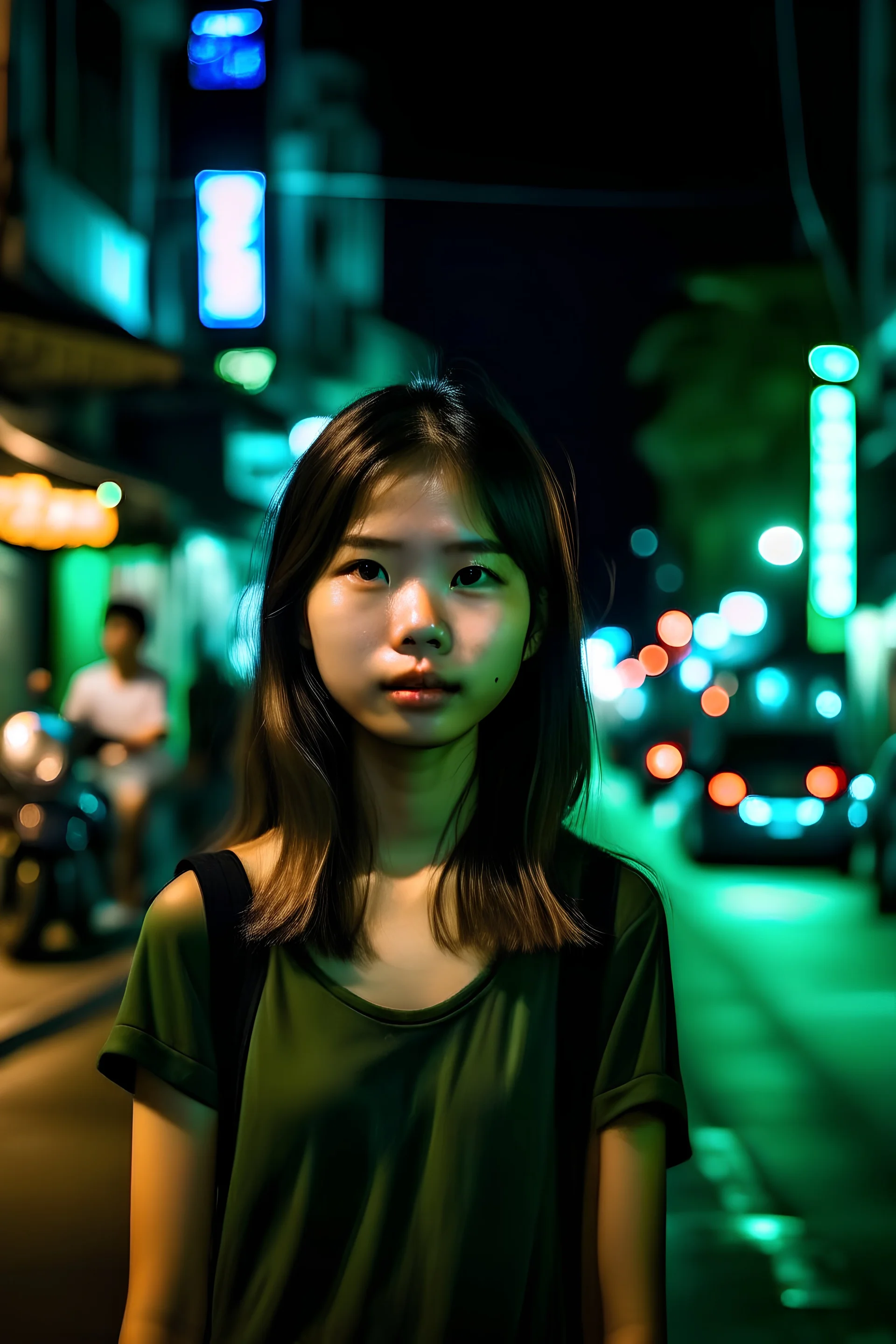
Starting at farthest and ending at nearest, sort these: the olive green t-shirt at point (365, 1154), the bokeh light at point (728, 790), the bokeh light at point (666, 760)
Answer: the bokeh light at point (666, 760) → the bokeh light at point (728, 790) → the olive green t-shirt at point (365, 1154)

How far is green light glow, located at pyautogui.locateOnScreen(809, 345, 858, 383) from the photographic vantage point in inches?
923

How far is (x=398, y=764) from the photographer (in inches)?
59.5

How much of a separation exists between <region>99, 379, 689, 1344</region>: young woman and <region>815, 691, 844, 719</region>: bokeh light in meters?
12.2

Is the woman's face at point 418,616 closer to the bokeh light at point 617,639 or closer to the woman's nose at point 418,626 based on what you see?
the woman's nose at point 418,626

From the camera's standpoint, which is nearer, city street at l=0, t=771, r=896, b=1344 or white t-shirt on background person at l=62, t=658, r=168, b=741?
city street at l=0, t=771, r=896, b=1344

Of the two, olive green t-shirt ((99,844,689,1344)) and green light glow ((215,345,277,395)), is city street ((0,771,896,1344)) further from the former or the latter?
green light glow ((215,345,277,395))

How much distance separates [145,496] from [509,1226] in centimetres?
1509

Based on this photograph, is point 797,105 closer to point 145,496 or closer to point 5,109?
point 5,109

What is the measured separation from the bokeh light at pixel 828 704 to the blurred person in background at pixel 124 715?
23.8 ft

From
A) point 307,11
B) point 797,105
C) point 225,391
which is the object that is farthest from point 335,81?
point 797,105

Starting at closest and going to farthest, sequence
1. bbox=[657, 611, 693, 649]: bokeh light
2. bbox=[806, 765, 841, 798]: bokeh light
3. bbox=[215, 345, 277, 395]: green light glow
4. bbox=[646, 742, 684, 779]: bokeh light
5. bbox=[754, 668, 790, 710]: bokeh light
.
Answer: bbox=[806, 765, 841, 798]: bokeh light, bbox=[754, 668, 790, 710]: bokeh light, bbox=[646, 742, 684, 779]: bokeh light, bbox=[215, 345, 277, 395]: green light glow, bbox=[657, 611, 693, 649]: bokeh light

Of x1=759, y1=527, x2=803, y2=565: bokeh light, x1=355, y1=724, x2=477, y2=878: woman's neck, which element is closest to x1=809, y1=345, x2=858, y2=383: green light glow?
x1=759, y1=527, x2=803, y2=565: bokeh light

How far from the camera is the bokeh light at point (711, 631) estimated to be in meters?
42.2

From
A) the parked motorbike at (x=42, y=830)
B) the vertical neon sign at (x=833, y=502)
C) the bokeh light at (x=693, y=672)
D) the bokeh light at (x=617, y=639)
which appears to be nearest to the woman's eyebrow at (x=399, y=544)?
the parked motorbike at (x=42, y=830)
